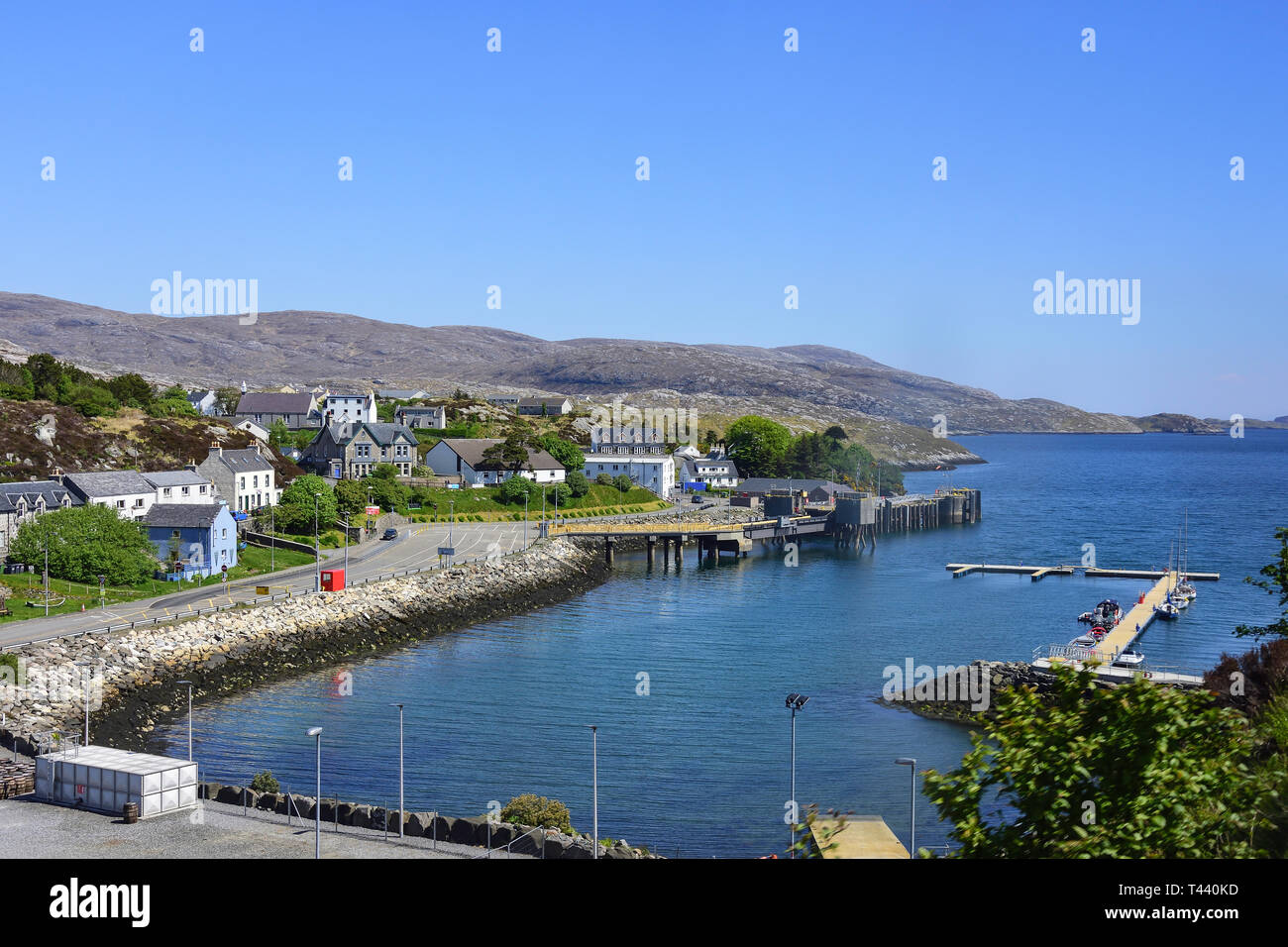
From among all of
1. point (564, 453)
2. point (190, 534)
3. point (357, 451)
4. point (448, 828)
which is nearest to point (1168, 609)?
point (448, 828)

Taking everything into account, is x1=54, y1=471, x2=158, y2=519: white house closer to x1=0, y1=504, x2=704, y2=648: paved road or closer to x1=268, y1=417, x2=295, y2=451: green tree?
x1=0, y1=504, x2=704, y2=648: paved road

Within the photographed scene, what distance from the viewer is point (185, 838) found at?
21.3 m

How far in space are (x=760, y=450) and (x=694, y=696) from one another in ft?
252

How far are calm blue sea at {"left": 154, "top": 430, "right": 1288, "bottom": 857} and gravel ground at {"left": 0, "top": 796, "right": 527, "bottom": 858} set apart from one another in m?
4.35

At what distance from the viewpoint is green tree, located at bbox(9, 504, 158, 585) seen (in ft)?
150

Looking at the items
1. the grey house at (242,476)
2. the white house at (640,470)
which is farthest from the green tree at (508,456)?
the grey house at (242,476)

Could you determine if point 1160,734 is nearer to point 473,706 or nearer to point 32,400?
point 473,706

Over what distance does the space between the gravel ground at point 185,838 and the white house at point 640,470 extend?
75109mm

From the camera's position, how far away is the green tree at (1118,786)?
9.09m

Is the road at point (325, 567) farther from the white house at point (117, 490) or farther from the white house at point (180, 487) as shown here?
the white house at point (117, 490)
